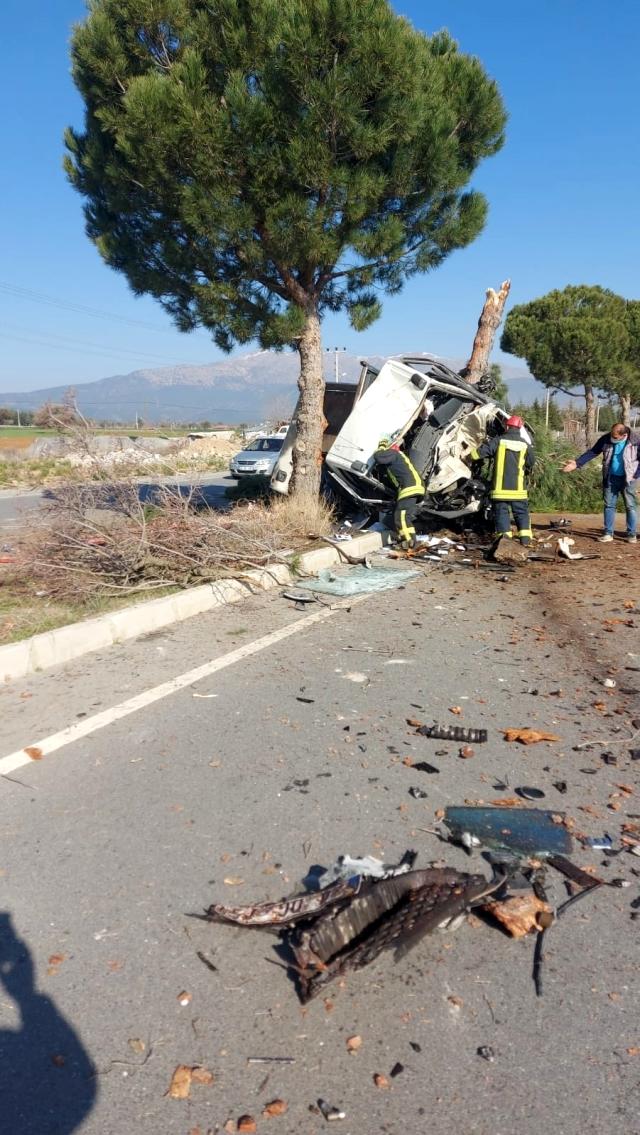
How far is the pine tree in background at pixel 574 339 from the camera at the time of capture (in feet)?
92.4

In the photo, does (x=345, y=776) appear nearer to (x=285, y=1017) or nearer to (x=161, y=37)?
(x=285, y=1017)

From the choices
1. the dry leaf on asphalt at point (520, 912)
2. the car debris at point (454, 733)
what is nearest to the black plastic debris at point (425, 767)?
the car debris at point (454, 733)

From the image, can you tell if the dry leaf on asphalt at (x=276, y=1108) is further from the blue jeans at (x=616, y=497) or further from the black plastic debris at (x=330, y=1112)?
the blue jeans at (x=616, y=497)

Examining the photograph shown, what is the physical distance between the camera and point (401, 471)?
9789 mm

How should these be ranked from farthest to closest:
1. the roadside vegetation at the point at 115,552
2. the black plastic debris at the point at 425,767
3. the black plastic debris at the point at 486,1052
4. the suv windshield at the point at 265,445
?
the suv windshield at the point at 265,445 < the roadside vegetation at the point at 115,552 < the black plastic debris at the point at 425,767 < the black plastic debris at the point at 486,1052

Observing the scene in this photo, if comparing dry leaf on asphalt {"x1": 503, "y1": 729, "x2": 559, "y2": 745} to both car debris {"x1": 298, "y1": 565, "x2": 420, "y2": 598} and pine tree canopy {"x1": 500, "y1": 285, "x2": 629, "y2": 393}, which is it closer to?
car debris {"x1": 298, "y1": 565, "x2": 420, "y2": 598}

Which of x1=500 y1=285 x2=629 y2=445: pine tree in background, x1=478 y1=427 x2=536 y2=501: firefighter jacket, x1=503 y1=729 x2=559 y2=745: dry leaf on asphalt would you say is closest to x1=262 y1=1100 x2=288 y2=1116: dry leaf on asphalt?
x1=503 y1=729 x2=559 y2=745: dry leaf on asphalt

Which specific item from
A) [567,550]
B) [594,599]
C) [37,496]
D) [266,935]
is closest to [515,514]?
[567,550]

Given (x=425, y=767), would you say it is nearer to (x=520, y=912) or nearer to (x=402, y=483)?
(x=520, y=912)

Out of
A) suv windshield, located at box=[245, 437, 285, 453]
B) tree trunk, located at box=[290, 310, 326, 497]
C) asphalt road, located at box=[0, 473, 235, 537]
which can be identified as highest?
tree trunk, located at box=[290, 310, 326, 497]

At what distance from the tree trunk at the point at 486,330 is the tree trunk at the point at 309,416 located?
4.61 metres

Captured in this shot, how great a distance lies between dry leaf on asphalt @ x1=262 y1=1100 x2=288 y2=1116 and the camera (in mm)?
1974

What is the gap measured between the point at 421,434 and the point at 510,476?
1.41m

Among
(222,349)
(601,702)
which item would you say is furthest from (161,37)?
(601,702)
